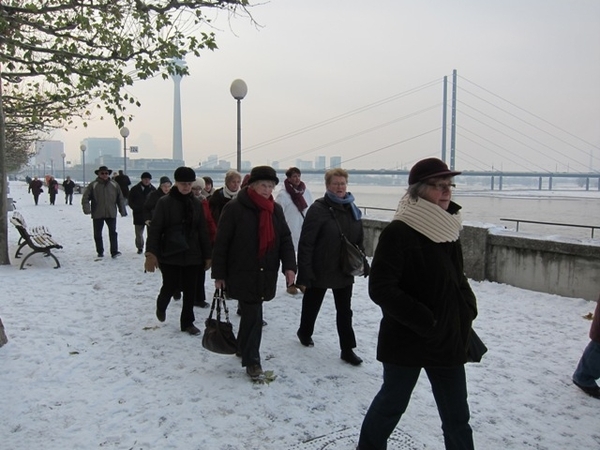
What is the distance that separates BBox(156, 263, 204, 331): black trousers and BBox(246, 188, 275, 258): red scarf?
147 centimetres

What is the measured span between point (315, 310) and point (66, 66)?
6.62 meters

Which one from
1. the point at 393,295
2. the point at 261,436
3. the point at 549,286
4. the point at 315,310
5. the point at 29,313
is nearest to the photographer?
the point at 393,295

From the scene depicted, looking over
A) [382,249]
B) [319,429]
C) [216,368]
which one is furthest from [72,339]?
[382,249]

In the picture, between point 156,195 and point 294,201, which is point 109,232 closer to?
point 156,195

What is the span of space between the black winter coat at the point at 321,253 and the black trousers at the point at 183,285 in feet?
4.17

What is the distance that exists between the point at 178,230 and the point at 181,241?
0.13 m

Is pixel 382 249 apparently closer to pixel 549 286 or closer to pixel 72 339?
pixel 72 339

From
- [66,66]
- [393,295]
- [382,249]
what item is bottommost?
[393,295]

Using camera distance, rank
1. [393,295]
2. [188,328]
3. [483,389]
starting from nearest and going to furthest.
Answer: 1. [393,295]
2. [483,389]
3. [188,328]

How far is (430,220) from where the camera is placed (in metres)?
2.57

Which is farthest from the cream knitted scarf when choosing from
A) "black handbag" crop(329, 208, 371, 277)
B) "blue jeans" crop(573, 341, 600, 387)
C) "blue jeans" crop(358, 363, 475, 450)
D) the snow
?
"blue jeans" crop(573, 341, 600, 387)

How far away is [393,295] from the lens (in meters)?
2.51

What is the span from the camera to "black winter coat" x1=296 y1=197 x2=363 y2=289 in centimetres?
449

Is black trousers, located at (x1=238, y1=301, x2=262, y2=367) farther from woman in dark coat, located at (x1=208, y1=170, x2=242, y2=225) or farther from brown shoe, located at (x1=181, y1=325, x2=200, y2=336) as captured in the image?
woman in dark coat, located at (x1=208, y1=170, x2=242, y2=225)
